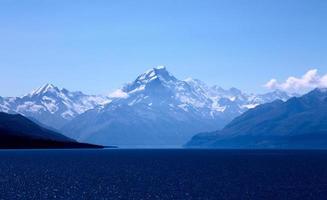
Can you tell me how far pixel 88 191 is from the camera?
419 ft

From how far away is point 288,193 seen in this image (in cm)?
12531

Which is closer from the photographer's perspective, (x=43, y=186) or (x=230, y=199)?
(x=230, y=199)

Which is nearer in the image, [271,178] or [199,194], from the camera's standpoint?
[199,194]

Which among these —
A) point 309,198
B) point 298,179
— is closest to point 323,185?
point 298,179

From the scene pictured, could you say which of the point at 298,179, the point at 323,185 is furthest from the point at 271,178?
the point at 323,185

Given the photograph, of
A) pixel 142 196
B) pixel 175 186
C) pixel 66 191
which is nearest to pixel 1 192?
pixel 66 191

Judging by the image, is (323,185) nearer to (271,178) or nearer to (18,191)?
(271,178)

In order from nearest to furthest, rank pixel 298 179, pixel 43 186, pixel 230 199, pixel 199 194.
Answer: pixel 230 199 < pixel 199 194 < pixel 43 186 < pixel 298 179

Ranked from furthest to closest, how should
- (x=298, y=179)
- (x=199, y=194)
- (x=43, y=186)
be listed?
(x=298, y=179), (x=43, y=186), (x=199, y=194)

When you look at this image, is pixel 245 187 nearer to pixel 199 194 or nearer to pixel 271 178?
pixel 199 194

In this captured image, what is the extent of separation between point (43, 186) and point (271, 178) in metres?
69.5

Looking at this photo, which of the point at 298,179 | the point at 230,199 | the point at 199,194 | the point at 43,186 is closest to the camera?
the point at 230,199

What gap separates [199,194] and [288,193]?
2013cm

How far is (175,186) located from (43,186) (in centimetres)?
3284
